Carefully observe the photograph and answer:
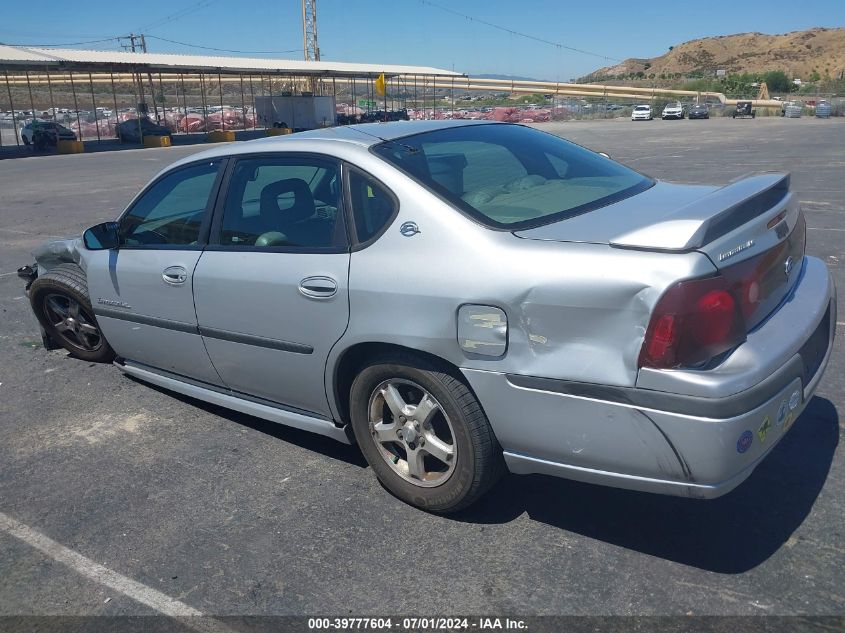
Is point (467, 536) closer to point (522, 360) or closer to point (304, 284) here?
point (522, 360)

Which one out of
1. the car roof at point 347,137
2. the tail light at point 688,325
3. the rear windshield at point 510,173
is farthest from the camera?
the car roof at point 347,137

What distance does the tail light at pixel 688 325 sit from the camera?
2500 mm

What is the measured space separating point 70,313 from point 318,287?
2.80m

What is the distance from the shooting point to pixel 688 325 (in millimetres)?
2516

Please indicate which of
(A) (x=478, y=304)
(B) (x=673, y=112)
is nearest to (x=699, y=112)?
(B) (x=673, y=112)

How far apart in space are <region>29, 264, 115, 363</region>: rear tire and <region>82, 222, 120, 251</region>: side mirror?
566mm

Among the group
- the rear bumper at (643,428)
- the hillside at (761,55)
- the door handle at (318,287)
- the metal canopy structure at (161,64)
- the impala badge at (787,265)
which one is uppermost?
the hillside at (761,55)

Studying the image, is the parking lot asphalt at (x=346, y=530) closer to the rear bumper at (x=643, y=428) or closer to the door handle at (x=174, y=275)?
the rear bumper at (x=643, y=428)

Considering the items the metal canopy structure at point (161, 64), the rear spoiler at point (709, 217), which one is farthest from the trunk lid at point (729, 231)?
the metal canopy structure at point (161, 64)

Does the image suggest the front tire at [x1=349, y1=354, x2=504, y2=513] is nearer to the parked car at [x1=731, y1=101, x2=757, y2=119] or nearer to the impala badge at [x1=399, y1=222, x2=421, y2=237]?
the impala badge at [x1=399, y1=222, x2=421, y2=237]

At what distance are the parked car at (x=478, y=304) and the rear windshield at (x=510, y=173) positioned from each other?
2cm

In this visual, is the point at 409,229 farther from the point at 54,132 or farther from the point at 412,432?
the point at 54,132

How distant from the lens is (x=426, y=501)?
10.6ft

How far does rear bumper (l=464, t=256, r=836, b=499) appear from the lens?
2.51 metres
